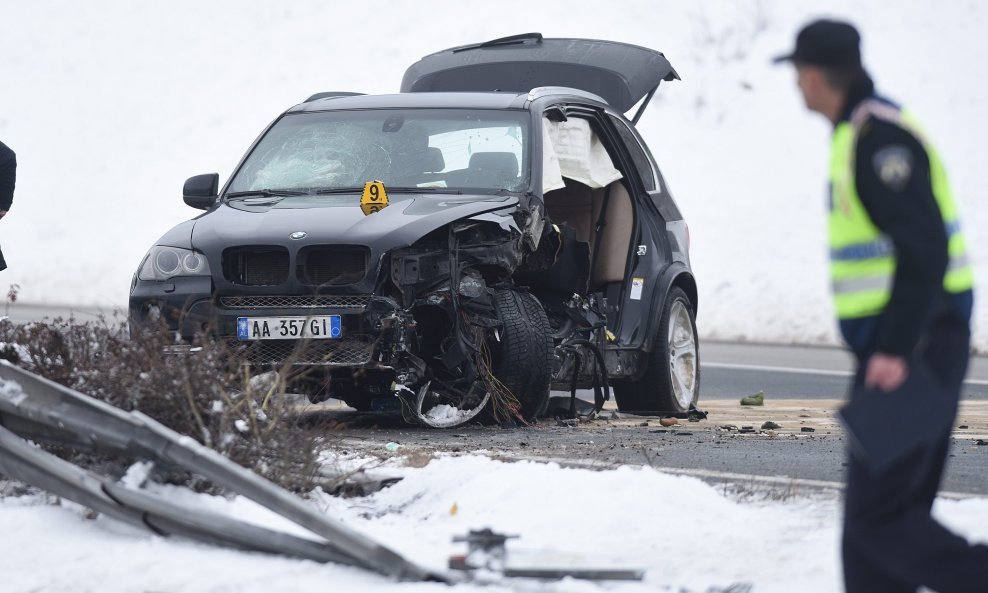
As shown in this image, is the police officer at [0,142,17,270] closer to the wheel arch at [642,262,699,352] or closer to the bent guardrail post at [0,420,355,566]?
the wheel arch at [642,262,699,352]

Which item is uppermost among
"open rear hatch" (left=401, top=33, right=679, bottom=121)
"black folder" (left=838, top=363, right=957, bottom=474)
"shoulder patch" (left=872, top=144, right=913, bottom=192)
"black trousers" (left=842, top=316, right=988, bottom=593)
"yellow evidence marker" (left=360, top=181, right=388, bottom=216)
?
"open rear hatch" (left=401, top=33, right=679, bottom=121)

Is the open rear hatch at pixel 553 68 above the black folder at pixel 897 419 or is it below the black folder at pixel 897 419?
above

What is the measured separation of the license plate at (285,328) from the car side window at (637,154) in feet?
10.1

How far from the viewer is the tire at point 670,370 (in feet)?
34.7

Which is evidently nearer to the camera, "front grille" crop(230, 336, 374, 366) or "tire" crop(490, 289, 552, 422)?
"front grille" crop(230, 336, 374, 366)

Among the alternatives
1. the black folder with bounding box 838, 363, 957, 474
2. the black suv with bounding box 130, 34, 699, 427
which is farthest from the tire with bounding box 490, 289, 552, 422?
the black folder with bounding box 838, 363, 957, 474

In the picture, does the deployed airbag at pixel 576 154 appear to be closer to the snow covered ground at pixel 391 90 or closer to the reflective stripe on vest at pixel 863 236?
the reflective stripe on vest at pixel 863 236

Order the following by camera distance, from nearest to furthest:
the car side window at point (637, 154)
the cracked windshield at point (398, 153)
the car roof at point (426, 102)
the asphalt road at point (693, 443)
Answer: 1. the asphalt road at point (693, 443)
2. the cracked windshield at point (398, 153)
3. the car roof at point (426, 102)
4. the car side window at point (637, 154)

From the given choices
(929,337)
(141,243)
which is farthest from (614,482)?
(141,243)

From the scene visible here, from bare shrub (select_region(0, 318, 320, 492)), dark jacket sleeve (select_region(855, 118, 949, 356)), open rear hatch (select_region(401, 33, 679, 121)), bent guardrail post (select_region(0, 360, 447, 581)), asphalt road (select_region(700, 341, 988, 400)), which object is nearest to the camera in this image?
dark jacket sleeve (select_region(855, 118, 949, 356))

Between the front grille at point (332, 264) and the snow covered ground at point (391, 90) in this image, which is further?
the snow covered ground at point (391, 90)

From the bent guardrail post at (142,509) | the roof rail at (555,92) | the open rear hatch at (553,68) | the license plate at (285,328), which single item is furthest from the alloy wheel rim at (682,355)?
the bent guardrail post at (142,509)

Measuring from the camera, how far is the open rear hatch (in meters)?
11.7

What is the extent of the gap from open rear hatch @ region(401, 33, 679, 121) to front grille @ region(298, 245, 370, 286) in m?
3.58
